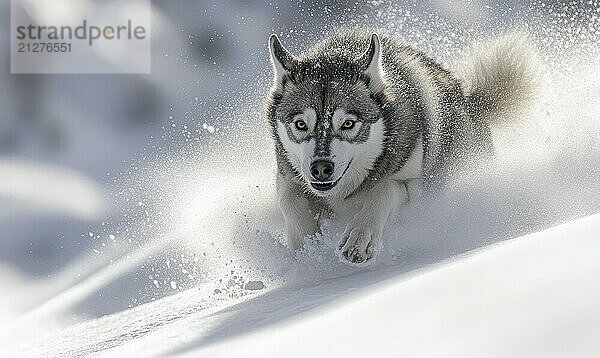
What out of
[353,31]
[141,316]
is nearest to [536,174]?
[353,31]

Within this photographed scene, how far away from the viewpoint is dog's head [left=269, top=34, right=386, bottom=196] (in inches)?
152

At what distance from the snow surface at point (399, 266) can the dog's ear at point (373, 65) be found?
542 millimetres

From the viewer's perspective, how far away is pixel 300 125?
3979 millimetres

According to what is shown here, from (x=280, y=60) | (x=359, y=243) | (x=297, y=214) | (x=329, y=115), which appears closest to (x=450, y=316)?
(x=359, y=243)

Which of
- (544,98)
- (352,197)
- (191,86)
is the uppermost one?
(191,86)

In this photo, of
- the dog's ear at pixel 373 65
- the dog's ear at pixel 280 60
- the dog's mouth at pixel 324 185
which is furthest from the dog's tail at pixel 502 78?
the dog's mouth at pixel 324 185

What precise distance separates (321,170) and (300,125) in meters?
0.28

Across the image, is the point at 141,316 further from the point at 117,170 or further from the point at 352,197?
the point at 117,170

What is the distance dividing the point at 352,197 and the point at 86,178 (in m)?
14.9

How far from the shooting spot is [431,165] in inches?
169

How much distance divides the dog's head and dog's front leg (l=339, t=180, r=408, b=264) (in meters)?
0.11

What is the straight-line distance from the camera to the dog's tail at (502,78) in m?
5.09

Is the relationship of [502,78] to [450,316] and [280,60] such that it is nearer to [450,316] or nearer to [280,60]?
[280,60]

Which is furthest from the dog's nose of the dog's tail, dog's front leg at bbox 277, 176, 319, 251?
the dog's tail
